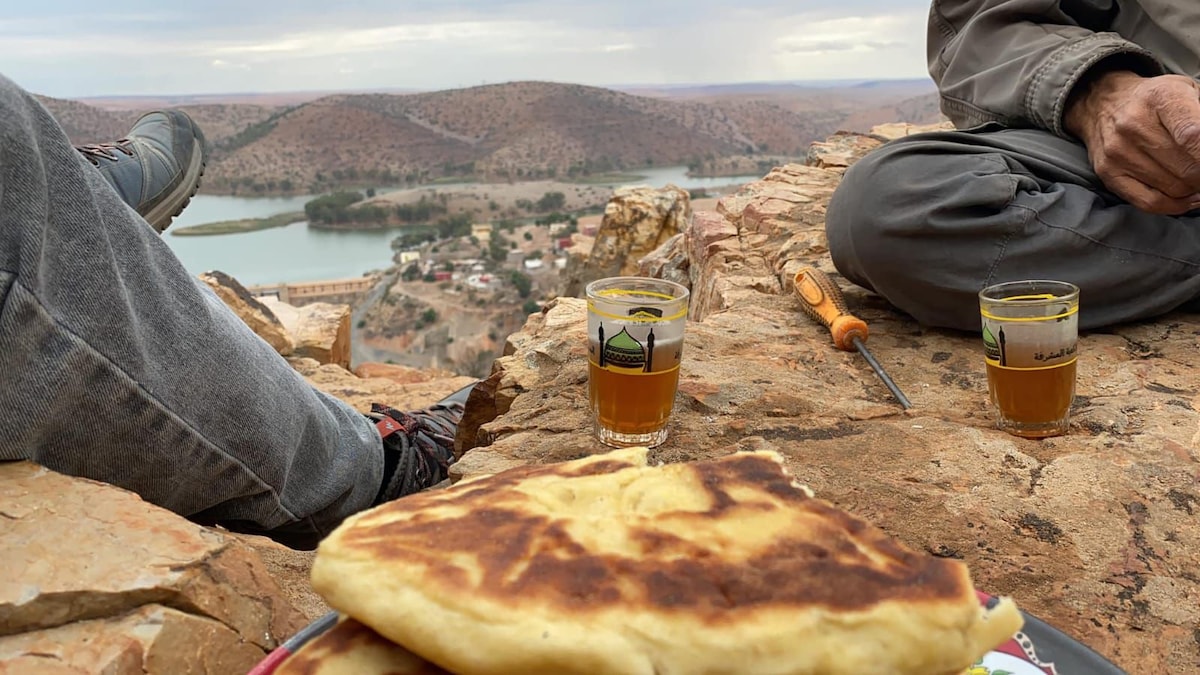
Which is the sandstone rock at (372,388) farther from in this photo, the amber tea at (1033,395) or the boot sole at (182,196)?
the amber tea at (1033,395)

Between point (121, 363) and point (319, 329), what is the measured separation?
4.00m

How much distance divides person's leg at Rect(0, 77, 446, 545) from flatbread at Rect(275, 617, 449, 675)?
756mm

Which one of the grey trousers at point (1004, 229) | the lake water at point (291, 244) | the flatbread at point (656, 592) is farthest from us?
the lake water at point (291, 244)

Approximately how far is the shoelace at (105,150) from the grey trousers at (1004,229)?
2.27 m

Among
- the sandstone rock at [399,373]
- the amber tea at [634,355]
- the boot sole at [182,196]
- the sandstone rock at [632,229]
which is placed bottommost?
the sandstone rock at [399,373]

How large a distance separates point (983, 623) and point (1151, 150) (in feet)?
6.33

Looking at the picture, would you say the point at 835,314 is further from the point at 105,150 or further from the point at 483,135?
the point at 483,135

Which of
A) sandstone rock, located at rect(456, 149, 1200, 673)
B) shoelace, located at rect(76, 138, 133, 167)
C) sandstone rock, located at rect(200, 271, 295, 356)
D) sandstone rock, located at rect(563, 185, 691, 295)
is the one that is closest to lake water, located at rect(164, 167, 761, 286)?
sandstone rock, located at rect(563, 185, 691, 295)

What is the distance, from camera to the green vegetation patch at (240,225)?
57.4 ft

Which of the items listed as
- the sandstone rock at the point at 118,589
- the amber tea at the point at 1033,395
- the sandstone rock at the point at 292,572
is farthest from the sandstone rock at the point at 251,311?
the amber tea at the point at 1033,395

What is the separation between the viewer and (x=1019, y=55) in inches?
103

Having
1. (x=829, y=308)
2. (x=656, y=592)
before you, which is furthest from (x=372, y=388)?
(x=656, y=592)

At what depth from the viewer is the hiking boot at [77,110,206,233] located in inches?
107

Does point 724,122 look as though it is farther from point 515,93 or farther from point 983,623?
point 983,623
